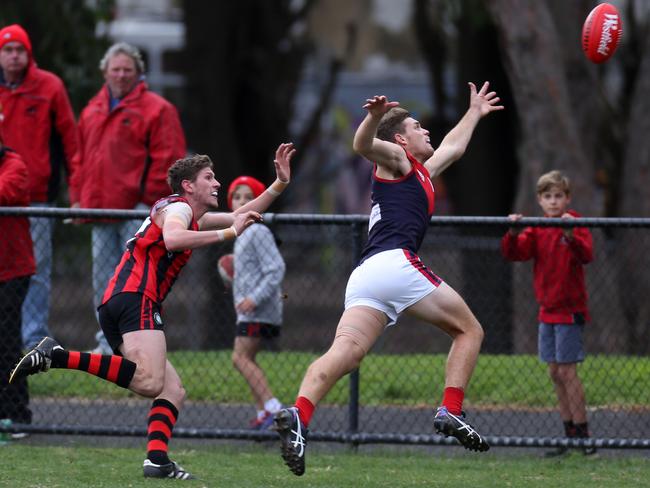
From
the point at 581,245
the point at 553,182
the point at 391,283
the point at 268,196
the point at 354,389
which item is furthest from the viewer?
the point at 553,182

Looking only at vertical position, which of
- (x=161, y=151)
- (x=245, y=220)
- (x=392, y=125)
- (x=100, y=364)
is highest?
(x=392, y=125)

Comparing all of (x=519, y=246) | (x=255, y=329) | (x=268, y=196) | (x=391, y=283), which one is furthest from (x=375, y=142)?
(x=255, y=329)

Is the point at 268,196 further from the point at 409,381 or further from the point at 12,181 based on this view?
the point at 409,381

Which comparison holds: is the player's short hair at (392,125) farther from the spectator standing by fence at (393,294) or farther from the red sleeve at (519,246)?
the red sleeve at (519,246)

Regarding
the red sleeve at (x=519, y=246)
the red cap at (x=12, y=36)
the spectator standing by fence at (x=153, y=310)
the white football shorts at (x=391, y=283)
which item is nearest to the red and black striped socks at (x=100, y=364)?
the spectator standing by fence at (x=153, y=310)

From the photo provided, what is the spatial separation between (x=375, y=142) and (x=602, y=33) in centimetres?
268

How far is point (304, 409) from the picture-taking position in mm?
6895

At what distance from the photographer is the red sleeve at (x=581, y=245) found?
8688 millimetres

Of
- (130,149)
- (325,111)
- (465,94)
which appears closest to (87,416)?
(130,149)

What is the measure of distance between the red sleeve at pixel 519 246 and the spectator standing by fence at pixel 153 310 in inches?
77.0

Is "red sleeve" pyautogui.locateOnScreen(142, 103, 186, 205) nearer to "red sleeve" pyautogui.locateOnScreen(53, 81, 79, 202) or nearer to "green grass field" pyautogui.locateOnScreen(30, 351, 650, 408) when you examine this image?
"red sleeve" pyautogui.locateOnScreen(53, 81, 79, 202)

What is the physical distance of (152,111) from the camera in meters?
10.1

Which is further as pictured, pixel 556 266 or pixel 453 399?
pixel 556 266

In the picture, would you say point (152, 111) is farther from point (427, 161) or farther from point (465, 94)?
point (465, 94)
